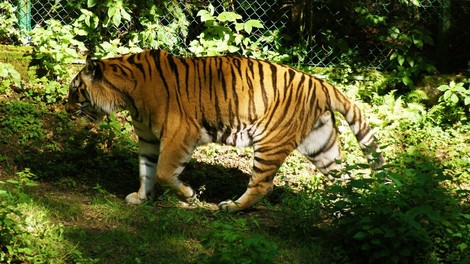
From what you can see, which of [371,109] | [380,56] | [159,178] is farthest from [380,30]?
[159,178]

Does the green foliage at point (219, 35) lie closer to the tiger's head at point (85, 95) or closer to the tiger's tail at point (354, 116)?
the tiger's head at point (85, 95)

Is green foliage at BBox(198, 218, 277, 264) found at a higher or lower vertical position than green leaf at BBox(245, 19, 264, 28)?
lower

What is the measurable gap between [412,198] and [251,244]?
1.36 m

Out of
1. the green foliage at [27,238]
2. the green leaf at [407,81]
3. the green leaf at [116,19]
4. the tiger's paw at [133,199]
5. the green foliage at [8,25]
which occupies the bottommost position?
the tiger's paw at [133,199]

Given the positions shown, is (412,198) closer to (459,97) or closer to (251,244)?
(251,244)

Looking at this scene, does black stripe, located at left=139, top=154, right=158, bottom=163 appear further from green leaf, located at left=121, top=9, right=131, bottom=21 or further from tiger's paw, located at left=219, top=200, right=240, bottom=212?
green leaf, located at left=121, top=9, right=131, bottom=21

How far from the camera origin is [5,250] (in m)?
5.25

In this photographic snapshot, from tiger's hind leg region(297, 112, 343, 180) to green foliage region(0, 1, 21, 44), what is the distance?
4137 mm

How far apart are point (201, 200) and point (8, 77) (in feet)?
9.62

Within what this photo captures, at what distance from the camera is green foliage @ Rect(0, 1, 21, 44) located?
9.16 metres

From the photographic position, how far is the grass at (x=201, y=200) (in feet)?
17.6

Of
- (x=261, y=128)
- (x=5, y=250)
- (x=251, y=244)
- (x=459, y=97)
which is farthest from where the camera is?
(x=459, y=97)

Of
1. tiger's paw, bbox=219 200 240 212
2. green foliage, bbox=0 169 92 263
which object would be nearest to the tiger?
tiger's paw, bbox=219 200 240 212

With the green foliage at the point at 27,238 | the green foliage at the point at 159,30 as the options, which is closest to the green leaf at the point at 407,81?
the green foliage at the point at 159,30
